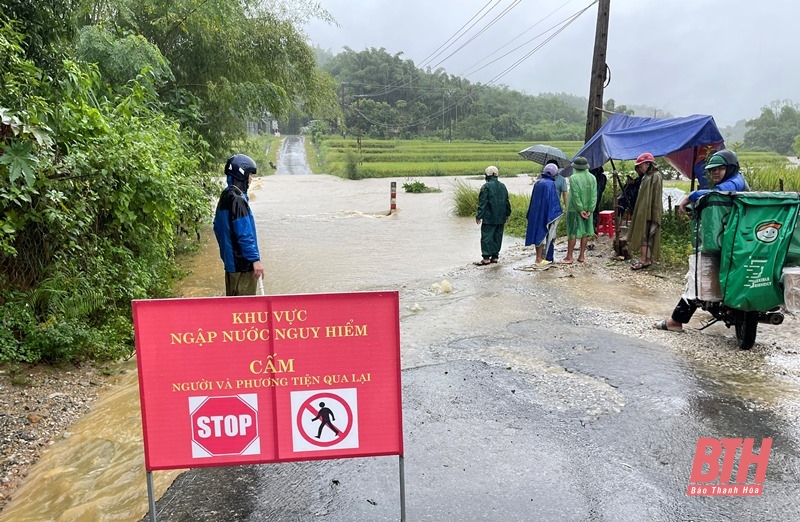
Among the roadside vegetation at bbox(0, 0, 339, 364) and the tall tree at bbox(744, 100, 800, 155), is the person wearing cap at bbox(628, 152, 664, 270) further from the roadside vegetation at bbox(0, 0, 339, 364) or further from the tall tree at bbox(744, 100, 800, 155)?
the tall tree at bbox(744, 100, 800, 155)

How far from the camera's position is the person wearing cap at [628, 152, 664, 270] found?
8320mm

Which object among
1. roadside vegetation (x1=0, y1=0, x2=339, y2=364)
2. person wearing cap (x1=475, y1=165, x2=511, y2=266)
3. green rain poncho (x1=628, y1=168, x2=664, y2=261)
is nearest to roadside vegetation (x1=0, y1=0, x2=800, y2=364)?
roadside vegetation (x1=0, y1=0, x2=339, y2=364)

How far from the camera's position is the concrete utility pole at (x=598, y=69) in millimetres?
11898

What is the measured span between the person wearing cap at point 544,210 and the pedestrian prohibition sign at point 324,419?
22.9ft

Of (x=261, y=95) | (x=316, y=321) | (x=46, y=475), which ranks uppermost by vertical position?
(x=261, y=95)

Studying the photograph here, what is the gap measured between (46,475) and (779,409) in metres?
4.60

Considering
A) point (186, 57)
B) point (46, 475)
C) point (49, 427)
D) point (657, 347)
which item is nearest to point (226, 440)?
point (46, 475)

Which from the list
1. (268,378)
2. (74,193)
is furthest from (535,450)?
(74,193)

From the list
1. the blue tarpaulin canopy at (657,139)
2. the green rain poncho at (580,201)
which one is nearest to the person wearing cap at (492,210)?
the green rain poncho at (580,201)

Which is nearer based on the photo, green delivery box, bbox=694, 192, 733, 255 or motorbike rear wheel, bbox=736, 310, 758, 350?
green delivery box, bbox=694, 192, 733, 255

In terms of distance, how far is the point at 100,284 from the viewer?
5.25 metres

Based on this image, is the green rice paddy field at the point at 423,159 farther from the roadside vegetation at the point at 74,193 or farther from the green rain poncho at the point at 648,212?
the roadside vegetation at the point at 74,193

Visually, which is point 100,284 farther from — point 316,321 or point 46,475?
point 316,321

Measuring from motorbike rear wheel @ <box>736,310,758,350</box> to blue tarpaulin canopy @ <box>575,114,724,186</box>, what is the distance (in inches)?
190
